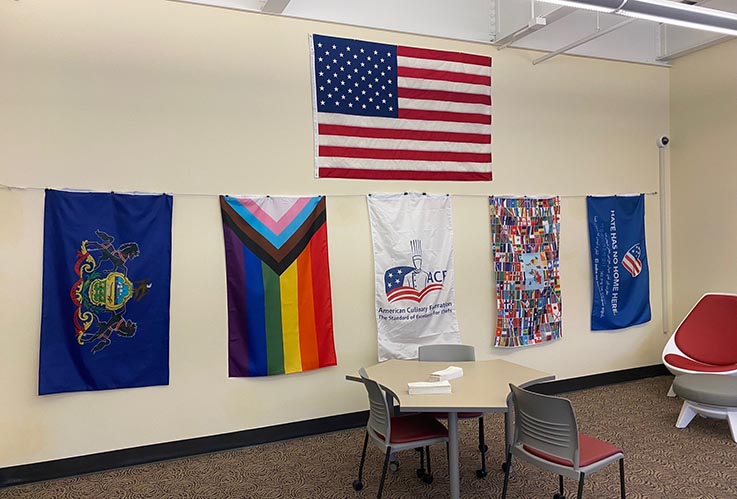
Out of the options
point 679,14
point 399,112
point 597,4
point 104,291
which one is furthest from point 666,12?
point 104,291

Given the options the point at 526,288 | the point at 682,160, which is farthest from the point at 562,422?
the point at 682,160

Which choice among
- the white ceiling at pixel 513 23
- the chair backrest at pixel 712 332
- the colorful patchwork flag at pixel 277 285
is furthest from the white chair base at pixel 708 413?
the white ceiling at pixel 513 23


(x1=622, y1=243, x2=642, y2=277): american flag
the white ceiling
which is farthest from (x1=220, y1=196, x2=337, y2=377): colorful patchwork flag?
(x1=622, y1=243, x2=642, y2=277): american flag

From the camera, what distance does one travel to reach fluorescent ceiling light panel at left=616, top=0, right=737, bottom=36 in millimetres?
3609

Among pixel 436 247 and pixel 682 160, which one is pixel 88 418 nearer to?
pixel 436 247

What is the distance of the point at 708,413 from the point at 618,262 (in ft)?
6.47

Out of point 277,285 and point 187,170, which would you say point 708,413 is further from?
point 187,170

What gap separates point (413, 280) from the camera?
5023 millimetres

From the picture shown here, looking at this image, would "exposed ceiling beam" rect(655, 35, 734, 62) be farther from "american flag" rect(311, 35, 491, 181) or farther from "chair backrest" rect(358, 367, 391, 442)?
"chair backrest" rect(358, 367, 391, 442)

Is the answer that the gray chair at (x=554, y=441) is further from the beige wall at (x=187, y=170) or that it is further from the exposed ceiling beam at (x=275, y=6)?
the exposed ceiling beam at (x=275, y=6)

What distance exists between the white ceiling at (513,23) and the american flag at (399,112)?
246mm

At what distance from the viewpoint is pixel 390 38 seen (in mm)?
4980

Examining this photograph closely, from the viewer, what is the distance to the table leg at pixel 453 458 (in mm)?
3111

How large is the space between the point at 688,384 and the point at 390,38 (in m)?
3.94
